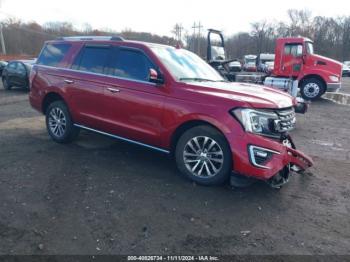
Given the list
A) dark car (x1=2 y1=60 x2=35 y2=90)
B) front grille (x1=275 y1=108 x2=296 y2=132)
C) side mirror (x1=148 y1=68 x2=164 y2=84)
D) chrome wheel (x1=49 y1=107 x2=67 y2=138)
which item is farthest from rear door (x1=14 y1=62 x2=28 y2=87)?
front grille (x1=275 y1=108 x2=296 y2=132)

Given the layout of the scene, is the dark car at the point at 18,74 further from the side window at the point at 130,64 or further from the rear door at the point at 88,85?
the side window at the point at 130,64

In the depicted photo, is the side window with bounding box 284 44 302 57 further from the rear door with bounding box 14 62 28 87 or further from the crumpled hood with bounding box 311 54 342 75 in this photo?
the rear door with bounding box 14 62 28 87

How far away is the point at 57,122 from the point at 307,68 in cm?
1144

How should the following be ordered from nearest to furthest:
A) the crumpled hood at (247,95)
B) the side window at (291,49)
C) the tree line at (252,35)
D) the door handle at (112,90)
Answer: the crumpled hood at (247,95), the door handle at (112,90), the side window at (291,49), the tree line at (252,35)

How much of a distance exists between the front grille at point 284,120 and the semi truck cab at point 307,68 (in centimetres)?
1014

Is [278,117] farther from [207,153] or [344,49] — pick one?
[344,49]

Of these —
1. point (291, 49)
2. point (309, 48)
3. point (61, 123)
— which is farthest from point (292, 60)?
point (61, 123)

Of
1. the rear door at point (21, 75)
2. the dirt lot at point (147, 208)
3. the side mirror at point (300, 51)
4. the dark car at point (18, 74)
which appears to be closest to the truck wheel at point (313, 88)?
the side mirror at point (300, 51)

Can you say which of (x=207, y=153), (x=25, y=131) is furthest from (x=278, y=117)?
(x=25, y=131)

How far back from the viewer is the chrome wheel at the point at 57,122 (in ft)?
19.8

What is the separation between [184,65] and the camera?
517 cm

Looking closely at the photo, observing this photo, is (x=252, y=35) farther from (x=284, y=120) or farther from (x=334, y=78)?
(x=284, y=120)

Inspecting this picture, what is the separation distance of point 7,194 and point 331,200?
4.12 m

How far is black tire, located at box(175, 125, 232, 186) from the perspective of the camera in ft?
13.6
